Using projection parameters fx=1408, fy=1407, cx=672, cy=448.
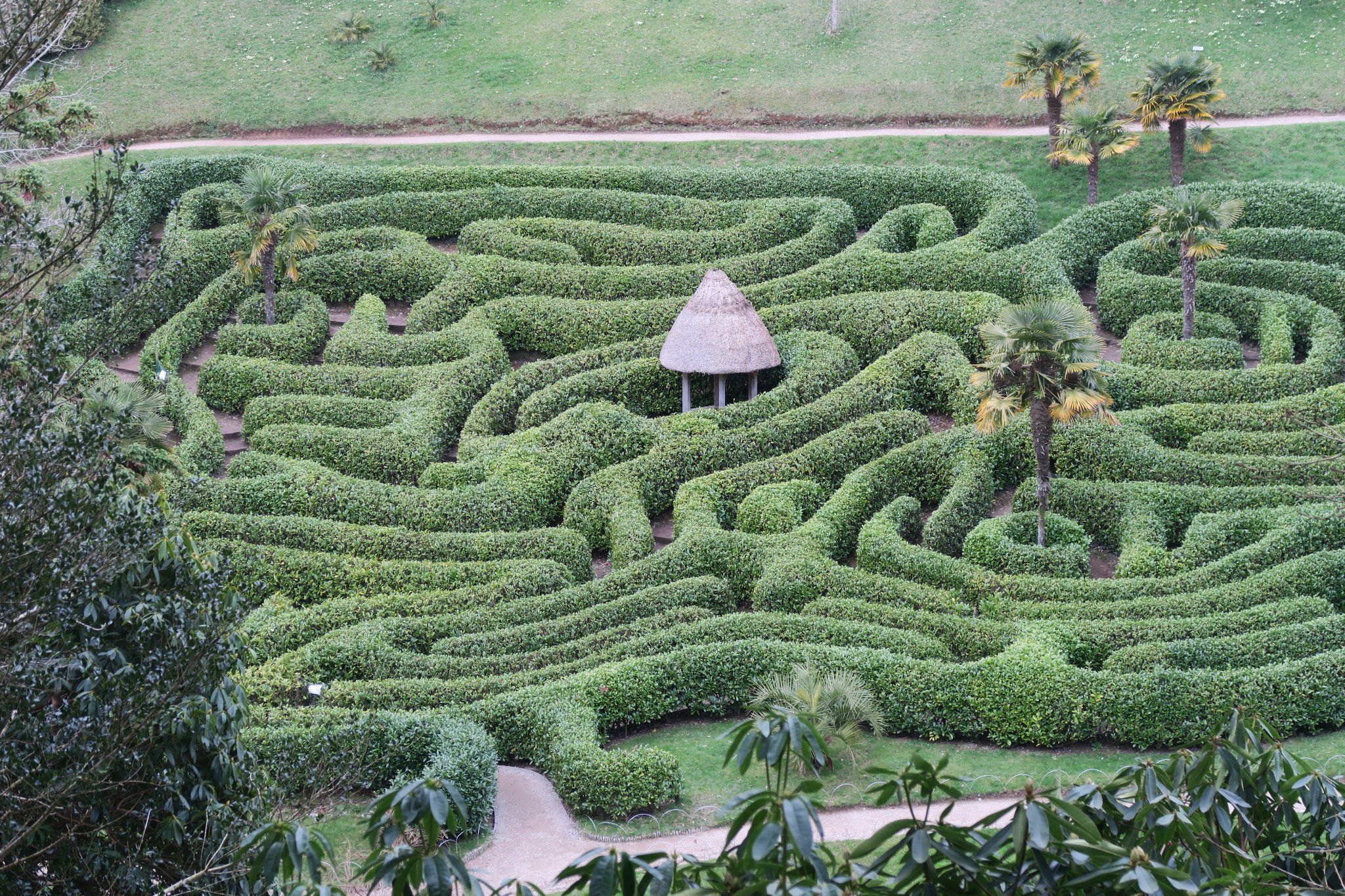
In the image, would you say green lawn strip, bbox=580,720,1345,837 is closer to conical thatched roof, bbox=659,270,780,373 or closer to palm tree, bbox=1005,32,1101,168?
conical thatched roof, bbox=659,270,780,373

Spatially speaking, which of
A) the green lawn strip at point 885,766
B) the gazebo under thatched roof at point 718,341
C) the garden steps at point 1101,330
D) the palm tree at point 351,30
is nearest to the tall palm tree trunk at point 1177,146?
the garden steps at point 1101,330

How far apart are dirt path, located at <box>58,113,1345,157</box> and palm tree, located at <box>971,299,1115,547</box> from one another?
19097 millimetres

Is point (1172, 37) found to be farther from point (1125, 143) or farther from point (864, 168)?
point (864, 168)

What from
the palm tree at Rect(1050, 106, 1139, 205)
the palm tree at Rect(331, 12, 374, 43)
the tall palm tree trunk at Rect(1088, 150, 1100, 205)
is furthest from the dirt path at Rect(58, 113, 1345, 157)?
the palm tree at Rect(331, 12, 374, 43)

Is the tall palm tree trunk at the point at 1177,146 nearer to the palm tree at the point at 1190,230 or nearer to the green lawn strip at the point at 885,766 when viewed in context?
the palm tree at the point at 1190,230

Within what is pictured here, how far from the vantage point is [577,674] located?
23.0 m

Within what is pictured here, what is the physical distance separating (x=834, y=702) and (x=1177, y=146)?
23.5m

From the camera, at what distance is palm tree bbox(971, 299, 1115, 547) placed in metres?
25.0

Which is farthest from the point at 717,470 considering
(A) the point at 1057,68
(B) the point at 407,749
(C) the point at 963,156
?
(C) the point at 963,156

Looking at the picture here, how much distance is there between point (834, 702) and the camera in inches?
861

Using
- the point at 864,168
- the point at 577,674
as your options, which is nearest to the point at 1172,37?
the point at 864,168

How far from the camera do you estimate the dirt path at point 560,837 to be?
1973 cm

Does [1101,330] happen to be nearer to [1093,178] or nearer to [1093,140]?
[1093,178]

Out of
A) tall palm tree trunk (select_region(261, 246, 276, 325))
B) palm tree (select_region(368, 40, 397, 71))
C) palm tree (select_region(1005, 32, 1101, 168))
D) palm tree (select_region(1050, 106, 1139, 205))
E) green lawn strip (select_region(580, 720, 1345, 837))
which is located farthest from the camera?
palm tree (select_region(368, 40, 397, 71))
